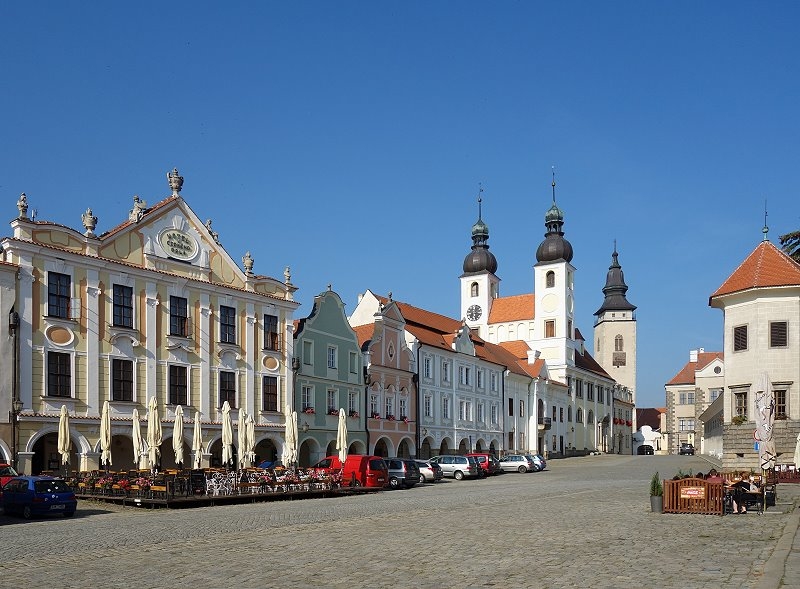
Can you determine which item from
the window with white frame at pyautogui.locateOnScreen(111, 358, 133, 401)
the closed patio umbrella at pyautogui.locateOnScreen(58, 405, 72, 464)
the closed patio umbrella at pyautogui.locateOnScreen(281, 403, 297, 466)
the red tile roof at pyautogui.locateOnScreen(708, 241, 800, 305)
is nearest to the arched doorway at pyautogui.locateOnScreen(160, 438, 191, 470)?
the window with white frame at pyautogui.locateOnScreen(111, 358, 133, 401)

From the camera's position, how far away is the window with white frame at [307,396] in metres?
47.7

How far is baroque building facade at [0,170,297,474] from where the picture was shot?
3400cm

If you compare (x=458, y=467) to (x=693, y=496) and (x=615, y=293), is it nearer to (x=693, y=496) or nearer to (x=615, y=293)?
(x=693, y=496)

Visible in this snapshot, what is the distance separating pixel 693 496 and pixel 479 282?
85761mm

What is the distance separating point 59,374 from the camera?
35.0 m

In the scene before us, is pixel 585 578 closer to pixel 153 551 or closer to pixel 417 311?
pixel 153 551

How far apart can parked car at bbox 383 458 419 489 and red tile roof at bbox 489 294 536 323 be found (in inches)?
2500

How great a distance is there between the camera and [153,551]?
54.6ft

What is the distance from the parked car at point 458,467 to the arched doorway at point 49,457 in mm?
21155

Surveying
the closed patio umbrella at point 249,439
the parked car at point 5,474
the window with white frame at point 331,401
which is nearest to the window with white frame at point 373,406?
the window with white frame at point 331,401

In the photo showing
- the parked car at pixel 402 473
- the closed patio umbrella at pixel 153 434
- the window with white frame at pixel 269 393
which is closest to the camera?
the closed patio umbrella at pixel 153 434

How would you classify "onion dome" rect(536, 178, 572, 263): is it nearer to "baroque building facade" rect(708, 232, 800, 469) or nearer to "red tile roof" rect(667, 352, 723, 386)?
"red tile roof" rect(667, 352, 723, 386)

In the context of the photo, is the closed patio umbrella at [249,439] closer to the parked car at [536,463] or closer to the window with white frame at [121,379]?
the window with white frame at [121,379]

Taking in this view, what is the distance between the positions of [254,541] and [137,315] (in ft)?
73.1
